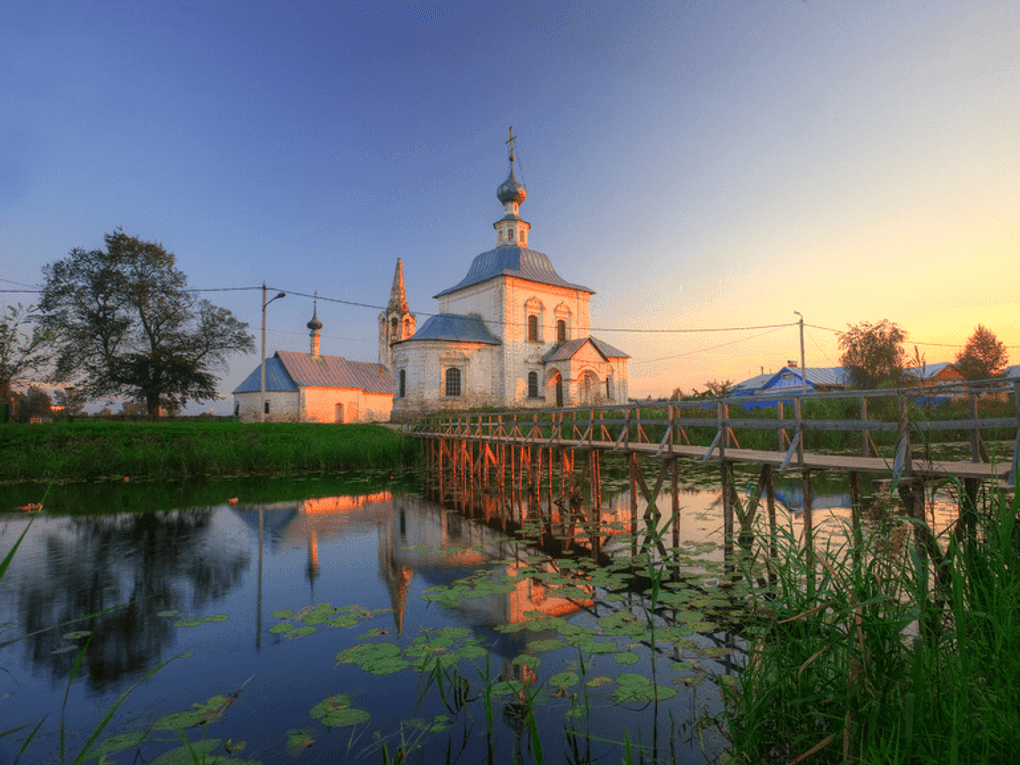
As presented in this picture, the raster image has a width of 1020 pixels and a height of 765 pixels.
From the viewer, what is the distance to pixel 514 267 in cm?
3400

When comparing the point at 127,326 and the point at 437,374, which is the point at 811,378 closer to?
the point at 437,374

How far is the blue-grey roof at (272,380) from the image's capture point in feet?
117

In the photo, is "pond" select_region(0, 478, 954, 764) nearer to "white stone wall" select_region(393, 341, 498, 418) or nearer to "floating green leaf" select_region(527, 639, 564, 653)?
"floating green leaf" select_region(527, 639, 564, 653)

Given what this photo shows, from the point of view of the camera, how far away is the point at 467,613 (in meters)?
5.77

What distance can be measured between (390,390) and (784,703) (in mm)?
40935

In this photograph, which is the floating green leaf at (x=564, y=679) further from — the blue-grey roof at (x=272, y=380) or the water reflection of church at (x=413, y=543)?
the blue-grey roof at (x=272, y=380)

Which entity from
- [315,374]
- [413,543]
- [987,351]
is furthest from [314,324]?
[987,351]

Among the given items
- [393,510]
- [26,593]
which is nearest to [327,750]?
[26,593]

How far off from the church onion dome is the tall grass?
114 ft

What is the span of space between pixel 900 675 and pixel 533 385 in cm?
3161

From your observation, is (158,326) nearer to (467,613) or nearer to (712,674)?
(467,613)

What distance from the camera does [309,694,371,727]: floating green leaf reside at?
3680mm

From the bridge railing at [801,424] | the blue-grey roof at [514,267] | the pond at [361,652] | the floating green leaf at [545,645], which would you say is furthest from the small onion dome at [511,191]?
the floating green leaf at [545,645]

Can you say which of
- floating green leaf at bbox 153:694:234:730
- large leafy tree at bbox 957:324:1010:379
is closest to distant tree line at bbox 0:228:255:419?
floating green leaf at bbox 153:694:234:730
